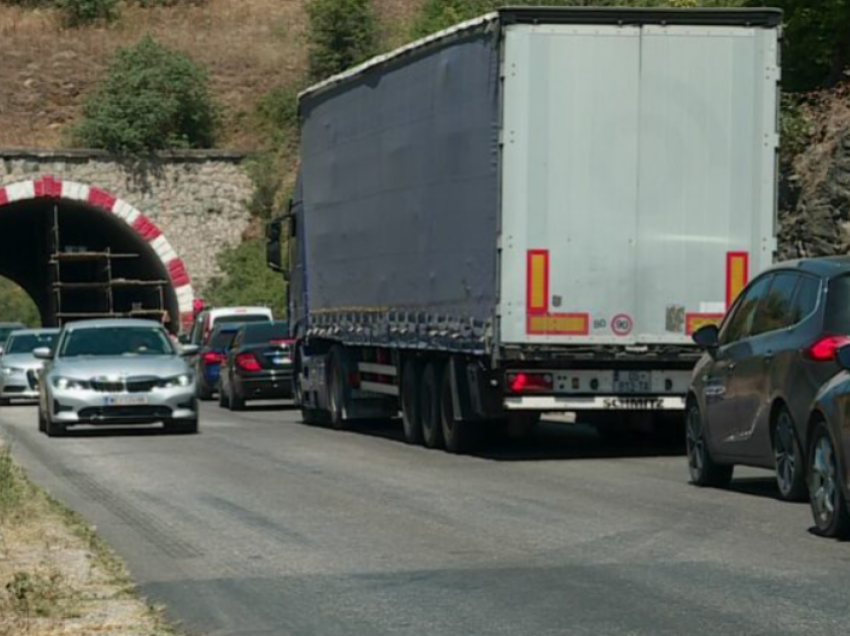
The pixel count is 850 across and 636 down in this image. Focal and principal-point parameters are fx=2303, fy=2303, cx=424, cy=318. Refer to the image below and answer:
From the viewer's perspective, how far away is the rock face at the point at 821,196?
104 ft

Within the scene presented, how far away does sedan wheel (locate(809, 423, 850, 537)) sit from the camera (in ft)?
45.3

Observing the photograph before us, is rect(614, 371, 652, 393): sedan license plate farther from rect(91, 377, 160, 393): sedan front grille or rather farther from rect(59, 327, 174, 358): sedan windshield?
rect(59, 327, 174, 358): sedan windshield

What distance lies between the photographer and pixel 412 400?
2488cm

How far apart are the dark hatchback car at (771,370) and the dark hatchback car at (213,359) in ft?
84.6

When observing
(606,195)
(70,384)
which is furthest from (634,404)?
(70,384)

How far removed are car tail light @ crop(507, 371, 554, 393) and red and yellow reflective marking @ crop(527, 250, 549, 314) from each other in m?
0.67

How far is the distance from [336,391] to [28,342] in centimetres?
1543

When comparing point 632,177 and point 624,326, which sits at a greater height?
point 632,177

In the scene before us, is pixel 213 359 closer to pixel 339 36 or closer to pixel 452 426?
pixel 339 36

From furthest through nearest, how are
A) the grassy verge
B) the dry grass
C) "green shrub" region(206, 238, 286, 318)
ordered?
the dry grass → "green shrub" region(206, 238, 286, 318) → the grassy verge

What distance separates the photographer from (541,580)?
12.1m

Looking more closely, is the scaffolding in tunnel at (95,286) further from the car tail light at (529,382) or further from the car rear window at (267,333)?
the car tail light at (529,382)

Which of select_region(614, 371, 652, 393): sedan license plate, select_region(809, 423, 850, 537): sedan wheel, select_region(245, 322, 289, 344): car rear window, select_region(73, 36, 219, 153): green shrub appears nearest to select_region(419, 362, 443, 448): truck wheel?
select_region(614, 371, 652, 393): sedan license plate

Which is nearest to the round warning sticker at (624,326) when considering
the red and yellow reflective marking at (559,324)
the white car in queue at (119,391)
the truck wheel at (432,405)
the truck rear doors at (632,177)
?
the truck rear doors at (632,177)
